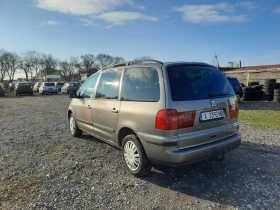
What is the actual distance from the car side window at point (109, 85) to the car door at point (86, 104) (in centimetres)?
32

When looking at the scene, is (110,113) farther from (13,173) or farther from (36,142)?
(36,142)

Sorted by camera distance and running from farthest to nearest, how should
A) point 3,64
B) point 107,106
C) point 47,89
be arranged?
1. point 3,64
2. point 47,89
3. point 107,106

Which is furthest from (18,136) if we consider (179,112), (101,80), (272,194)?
(272,194)

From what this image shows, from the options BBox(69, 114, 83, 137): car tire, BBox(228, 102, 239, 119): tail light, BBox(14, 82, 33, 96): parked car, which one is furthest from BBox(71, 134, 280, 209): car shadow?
BBox(14, 82, 33, 96): parked car

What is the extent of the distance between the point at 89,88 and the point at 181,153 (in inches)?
119

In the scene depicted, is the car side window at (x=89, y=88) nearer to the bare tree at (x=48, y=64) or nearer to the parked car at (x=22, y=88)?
the parked car at (x=22, y=88)

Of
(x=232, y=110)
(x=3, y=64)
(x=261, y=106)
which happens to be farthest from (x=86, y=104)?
(x=3, y=64)

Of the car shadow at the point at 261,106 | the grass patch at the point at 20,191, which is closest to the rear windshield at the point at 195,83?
the grass patch at the point at 20,191

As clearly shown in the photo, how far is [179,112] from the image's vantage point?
2.96 metres

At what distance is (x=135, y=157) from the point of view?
356 cm

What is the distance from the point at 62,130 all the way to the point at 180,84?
17.2 feet

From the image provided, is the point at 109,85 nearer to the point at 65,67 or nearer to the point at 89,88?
the point at 89,88

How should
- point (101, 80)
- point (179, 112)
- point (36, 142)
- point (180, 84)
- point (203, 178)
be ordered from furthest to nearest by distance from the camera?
point (36, 142) → point (101, 80) → point (203, 178) → point (180, 84) → point (179, 112)

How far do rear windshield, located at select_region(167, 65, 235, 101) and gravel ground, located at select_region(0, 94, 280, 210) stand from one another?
4.54 feet
